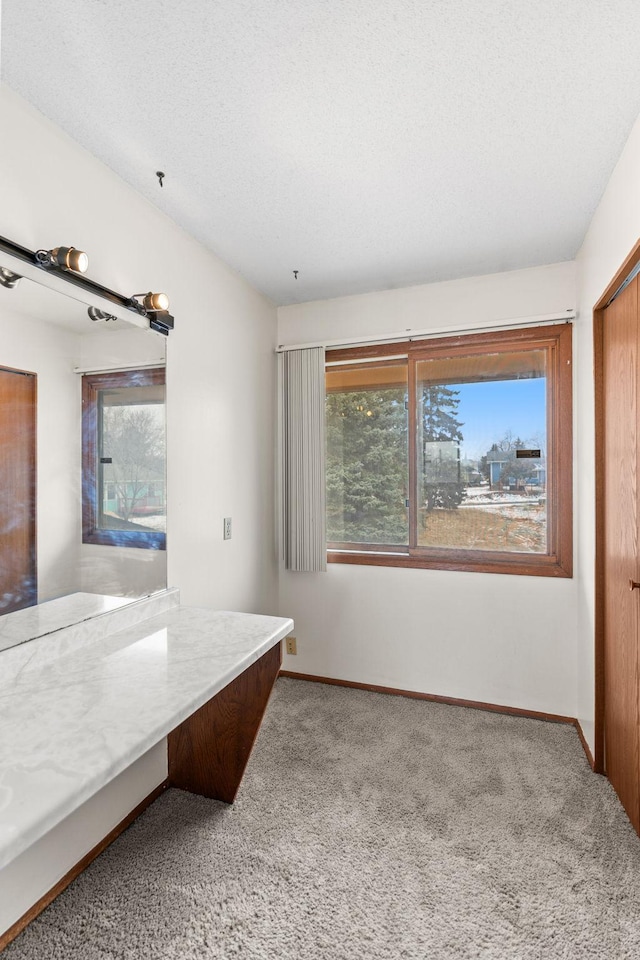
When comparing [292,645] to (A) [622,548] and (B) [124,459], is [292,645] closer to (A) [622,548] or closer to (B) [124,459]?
(B) [124,459]

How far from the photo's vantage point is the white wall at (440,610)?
108 inches

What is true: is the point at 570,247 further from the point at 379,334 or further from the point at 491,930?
the point at 491,930

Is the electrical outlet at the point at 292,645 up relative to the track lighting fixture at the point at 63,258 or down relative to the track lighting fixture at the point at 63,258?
down

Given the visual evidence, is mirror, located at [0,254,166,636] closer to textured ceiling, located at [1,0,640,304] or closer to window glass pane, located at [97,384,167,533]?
window glass pane, located at [97,384,167,533]

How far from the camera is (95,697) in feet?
4.28

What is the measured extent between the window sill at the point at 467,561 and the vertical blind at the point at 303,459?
Answer: 0.18 m

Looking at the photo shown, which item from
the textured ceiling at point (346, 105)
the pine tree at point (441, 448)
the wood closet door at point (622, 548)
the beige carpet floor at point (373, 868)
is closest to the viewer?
the textured ceiling at point (346, 105)

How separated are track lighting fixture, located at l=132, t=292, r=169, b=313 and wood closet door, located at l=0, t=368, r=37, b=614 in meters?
0.59

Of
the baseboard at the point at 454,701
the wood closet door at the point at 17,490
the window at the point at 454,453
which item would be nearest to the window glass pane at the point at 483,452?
the window at the point at 454,453

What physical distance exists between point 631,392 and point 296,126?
1.52 m

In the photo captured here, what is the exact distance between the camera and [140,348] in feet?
6.55

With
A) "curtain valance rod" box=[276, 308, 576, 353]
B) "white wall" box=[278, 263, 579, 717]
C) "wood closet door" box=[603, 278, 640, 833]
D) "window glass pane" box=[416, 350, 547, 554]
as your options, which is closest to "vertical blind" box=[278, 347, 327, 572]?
"curtain valance rod" box=[276, 308, 576, 353]

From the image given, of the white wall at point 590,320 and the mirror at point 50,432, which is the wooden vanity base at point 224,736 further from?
the white wall at point 590,320

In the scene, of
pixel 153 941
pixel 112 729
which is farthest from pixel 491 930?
pixel 112 729
